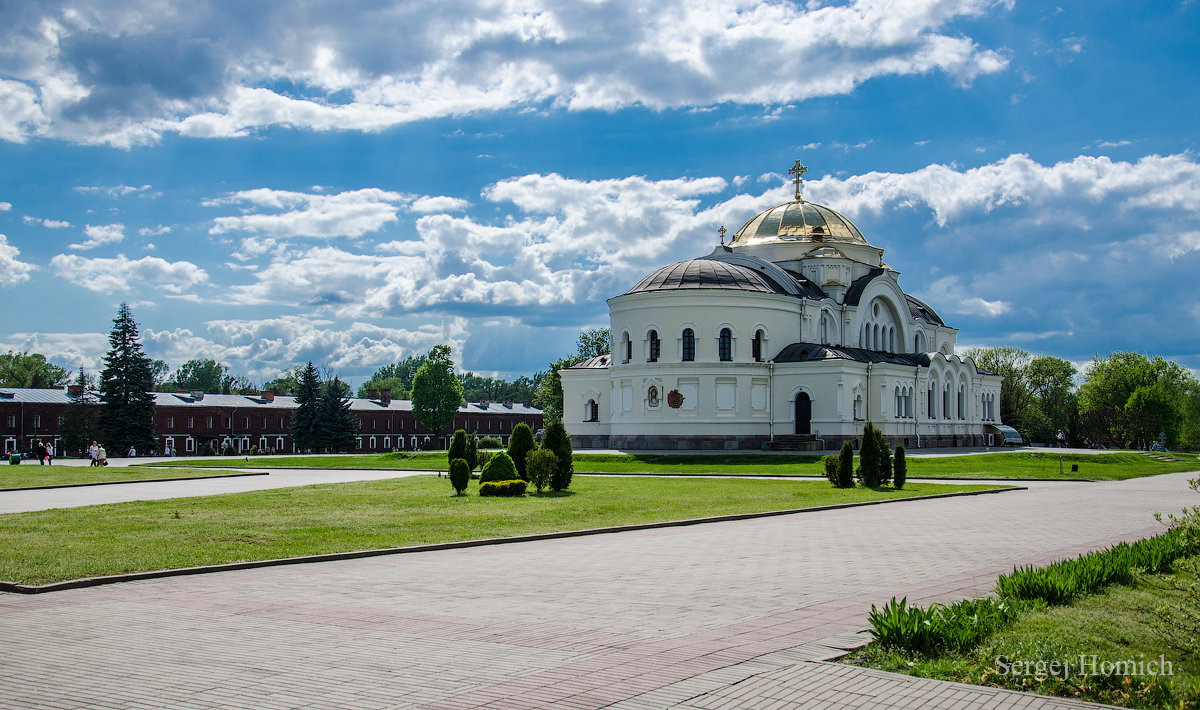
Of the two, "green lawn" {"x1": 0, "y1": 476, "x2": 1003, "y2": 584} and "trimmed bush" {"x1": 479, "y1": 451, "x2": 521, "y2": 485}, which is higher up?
"trimmed bush" {"x1": 479, "y1": 451, "x2": 521, "y2": 485}

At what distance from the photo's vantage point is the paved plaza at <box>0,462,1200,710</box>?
6.59 meters

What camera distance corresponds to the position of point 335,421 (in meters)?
86.6

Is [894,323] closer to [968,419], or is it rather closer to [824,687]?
[968,419]

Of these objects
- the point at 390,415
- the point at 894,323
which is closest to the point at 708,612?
the point at 894,323

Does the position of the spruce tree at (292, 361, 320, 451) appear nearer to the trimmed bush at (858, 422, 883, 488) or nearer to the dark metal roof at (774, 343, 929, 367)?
the dark metal roof at (774, 343, 929, 367)

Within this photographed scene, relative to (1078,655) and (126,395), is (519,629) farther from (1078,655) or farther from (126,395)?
(126,395)

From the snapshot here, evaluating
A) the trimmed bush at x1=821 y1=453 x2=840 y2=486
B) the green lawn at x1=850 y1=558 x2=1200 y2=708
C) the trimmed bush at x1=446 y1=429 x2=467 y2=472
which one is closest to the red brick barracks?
the trimmed bush at x1=446 y1=429 x2=467 y2=472

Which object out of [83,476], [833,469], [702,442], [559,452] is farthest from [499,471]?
[702,442]

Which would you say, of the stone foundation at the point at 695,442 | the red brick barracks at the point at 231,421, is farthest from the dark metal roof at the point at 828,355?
A: the red brick barracks at the point at 231,421

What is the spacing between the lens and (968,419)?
68.1m

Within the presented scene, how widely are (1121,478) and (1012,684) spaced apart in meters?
34.4

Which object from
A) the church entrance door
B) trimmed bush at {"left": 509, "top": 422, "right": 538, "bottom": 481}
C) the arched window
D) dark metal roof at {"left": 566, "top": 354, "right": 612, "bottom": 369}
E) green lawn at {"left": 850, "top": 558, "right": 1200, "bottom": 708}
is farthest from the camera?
dark metal roof at {"left": 566, "top": 354, "right": 612, "bottom": 369}

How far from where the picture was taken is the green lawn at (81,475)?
33.1 metres

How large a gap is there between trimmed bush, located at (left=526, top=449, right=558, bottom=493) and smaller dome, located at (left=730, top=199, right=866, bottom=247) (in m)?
44.5
